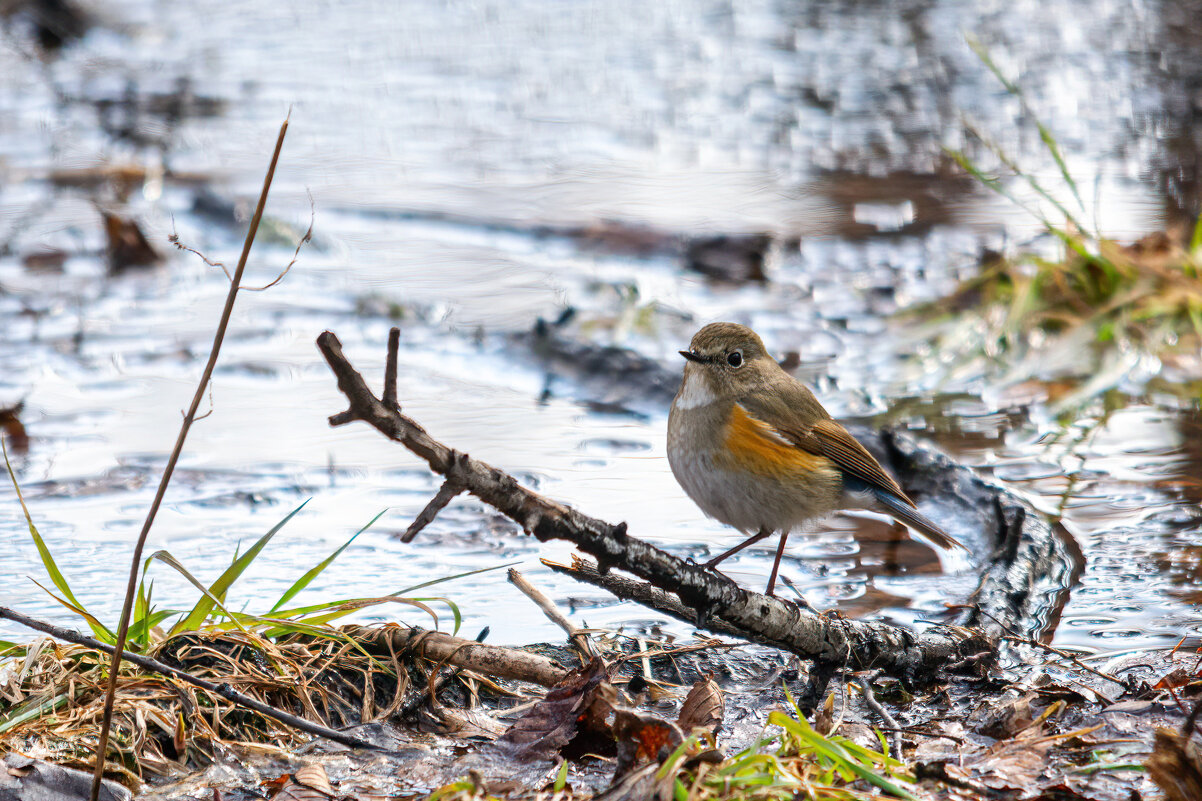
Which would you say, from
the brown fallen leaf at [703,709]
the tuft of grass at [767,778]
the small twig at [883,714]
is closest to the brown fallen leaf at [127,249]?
the brown fallen leaf at [703,709]

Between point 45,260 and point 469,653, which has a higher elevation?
point 45,260

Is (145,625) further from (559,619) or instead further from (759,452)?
(759,452)

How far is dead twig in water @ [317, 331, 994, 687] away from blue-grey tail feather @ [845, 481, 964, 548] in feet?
2.35

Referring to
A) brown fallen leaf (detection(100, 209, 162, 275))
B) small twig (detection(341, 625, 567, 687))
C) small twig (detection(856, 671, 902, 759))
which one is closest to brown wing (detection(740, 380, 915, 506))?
small twig (detection(856, 671, 902, 759))

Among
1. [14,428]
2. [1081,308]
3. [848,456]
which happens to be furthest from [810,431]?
[14,428]

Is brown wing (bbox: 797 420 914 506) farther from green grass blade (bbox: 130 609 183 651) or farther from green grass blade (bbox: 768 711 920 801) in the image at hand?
green grass blade (bbox: 130 609 183 651)

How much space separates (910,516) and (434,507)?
8.47 ft

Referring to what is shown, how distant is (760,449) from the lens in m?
4.42

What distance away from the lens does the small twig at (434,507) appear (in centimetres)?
249

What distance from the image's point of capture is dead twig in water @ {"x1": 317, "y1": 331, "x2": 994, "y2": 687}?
2498 millimetres

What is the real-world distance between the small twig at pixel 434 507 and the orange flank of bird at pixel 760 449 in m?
1.93

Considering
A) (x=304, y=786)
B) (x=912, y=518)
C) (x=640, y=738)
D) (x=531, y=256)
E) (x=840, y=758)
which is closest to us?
(x=840, y=758)

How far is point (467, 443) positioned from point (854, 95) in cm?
824

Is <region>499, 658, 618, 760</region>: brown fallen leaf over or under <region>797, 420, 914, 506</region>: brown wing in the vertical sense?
under
